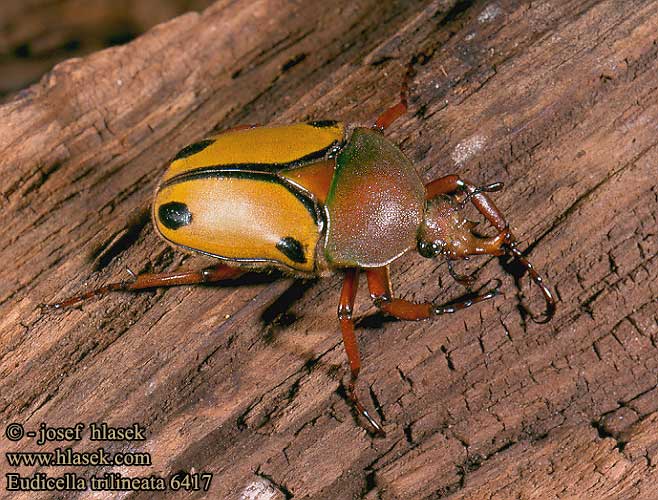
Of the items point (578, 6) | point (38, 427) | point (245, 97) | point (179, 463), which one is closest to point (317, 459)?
point (179, 463)

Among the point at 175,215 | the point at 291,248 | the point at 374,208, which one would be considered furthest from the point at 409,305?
the point at 175,215

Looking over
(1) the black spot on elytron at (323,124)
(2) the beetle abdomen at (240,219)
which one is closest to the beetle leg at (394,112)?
(1) the black spot on elytron at (323,124)

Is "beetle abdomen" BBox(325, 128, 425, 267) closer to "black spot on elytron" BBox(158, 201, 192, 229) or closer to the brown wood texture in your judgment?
the brown wood texture

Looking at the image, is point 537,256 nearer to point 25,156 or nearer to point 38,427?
point 38,427

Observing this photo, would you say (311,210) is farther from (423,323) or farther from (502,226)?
(502,226)

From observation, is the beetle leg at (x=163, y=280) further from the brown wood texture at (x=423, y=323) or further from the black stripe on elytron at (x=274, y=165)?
the black stripe on elytron at (x=274, y=165)

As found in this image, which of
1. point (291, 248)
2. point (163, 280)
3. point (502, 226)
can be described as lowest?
point (502, 226)

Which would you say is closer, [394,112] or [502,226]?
[502,226]

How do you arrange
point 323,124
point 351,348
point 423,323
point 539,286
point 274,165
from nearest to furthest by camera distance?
point 539,286 < point 351,348 < point 423,323 < point 274,165 < point 323,124

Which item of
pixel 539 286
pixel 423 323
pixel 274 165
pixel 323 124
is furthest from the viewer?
pixel 323 124
